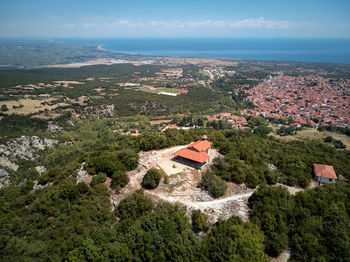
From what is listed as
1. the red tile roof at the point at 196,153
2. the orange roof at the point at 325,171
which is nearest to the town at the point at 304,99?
the orange roof at the point at 325,171

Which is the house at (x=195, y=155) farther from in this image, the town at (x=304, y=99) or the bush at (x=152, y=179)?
the town at (x=304, y=99)

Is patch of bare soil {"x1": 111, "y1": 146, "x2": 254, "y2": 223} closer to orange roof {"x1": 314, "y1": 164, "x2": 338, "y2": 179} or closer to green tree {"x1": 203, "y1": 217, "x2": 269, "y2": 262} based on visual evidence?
green tree {"x1": 203, "y1": 217, "x2": 269, "y2": 262}

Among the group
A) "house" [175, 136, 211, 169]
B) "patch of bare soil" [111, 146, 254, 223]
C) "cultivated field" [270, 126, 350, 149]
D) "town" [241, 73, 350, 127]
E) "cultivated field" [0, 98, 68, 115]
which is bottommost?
"cultivated field" [0, 98, 68, 115]

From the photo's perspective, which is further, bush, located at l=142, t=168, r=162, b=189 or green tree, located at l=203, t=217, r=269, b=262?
bush, located at l=142, t=168, r=162, b=189

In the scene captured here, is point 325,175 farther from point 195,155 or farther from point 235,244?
point 235,244

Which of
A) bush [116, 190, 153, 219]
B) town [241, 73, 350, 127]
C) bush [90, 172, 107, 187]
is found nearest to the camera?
bush [116, 190, 153, 219]

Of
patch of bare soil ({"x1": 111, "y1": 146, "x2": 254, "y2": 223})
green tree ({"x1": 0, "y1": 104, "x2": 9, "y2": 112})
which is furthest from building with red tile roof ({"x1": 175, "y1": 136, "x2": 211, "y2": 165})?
green tree ({"x1": 0, "y1": 104, "x2": 9, "y2": 112})

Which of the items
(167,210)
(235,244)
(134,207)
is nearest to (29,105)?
(134,207)

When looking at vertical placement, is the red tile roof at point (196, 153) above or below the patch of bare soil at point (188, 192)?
above
